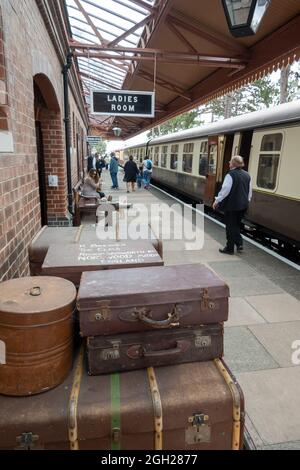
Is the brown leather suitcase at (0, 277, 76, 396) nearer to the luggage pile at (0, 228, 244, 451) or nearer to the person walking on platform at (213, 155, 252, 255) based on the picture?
the luggage pile at (0, 228, 244, 451)

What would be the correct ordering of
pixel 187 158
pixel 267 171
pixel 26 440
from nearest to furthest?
Result: pixel 26 440, pixel 267 171, pixel 187 158

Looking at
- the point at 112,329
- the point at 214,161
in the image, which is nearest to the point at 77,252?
the point at 112,329

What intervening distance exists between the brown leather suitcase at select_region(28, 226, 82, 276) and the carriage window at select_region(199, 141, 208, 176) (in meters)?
8.08

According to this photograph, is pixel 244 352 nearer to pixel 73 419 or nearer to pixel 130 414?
pixel 130 414

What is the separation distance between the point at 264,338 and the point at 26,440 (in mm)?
2643

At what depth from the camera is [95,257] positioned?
8.84 feet

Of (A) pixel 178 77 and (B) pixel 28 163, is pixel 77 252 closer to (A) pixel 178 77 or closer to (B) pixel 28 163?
(B) pixel 28 163

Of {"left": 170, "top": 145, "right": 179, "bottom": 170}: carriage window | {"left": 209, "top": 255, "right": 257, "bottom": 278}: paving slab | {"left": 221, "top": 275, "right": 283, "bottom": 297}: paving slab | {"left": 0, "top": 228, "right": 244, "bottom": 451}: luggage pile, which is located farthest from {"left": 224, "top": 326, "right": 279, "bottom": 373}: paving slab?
{"left": 170, "top": 145, "right": 179, "bottom": 170}: carriage window

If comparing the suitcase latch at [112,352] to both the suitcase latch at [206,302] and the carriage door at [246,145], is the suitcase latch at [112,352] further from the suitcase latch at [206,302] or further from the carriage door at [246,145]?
the carriage door at [246,145]

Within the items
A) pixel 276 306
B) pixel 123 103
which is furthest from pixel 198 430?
pixel 123 103

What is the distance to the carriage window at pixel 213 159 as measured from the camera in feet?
32.5

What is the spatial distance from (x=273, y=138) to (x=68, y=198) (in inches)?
178

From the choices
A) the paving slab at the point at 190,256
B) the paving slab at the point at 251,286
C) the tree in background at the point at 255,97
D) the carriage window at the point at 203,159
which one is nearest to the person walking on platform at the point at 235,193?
the paving slab at the point at 190,256

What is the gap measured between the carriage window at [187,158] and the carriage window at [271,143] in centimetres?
550
